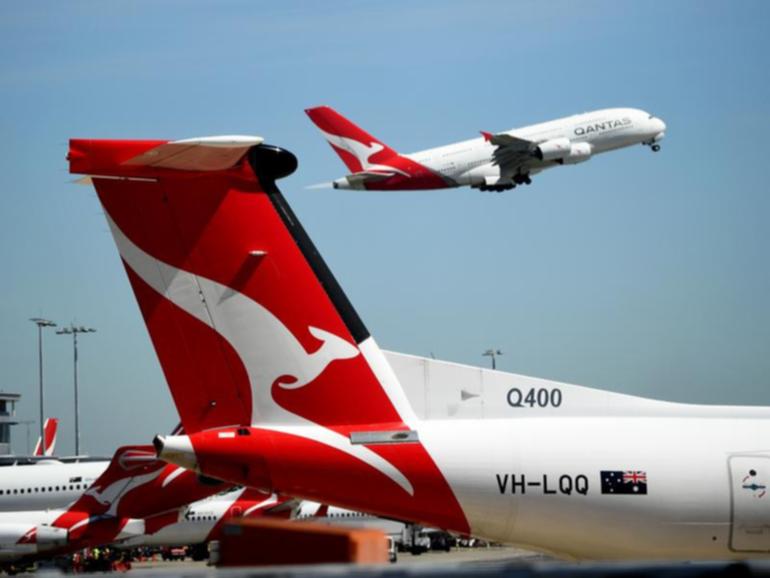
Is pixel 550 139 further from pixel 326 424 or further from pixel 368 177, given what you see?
pixel 326 424

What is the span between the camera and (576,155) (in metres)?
57.0

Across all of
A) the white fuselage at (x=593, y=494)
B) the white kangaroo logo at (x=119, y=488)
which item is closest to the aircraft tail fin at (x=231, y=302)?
the white fuselage at (x=593, y=494)

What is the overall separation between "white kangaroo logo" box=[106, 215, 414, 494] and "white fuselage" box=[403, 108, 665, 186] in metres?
42.8

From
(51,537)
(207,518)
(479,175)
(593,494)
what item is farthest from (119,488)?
(479,175)

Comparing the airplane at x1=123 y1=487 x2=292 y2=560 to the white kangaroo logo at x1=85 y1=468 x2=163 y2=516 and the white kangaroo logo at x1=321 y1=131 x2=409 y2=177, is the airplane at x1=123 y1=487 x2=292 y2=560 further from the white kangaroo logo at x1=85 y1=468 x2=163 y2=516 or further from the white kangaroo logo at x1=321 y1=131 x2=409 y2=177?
the white kangaroo logo at x1=321 y1=131 x2=409 y2=177

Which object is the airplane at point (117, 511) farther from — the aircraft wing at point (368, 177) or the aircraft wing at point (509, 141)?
the aircraft wing at point (509, 141)

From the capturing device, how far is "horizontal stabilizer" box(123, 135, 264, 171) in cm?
1334

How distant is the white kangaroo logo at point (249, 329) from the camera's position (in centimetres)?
1345

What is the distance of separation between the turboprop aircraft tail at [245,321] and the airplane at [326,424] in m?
0.02

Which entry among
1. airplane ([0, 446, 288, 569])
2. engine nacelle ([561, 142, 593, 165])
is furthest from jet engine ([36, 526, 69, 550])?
engine nacelle ([561, 142, 593, 165])

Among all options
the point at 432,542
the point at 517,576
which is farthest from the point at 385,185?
the point at 517,576

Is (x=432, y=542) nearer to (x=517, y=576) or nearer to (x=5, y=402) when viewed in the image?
(x=517, y=576)

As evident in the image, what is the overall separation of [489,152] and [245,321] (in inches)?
1767

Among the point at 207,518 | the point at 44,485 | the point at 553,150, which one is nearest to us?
the point at 207,518
